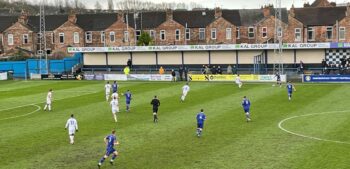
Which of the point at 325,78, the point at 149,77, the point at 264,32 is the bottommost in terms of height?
the point at 325,78

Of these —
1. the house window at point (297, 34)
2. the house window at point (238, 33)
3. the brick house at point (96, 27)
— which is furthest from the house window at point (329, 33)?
the brick house at point (96, 27)

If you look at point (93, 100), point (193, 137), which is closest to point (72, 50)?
point (93, 100)

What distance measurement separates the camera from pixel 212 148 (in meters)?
27.0

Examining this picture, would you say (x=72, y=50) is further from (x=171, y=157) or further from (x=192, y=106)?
(x=171, y=157)

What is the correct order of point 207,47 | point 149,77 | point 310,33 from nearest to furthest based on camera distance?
point 149,77 → point 207,47 → point 310,33

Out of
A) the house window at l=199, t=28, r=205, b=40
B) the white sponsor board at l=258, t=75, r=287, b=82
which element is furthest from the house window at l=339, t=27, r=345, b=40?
the white sponsor board at l=258, t=75, r=287, b=82

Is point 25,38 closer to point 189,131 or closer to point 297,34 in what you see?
point 297,34

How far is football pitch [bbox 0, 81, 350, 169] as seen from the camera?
24.6 m

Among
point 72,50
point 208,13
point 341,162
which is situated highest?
point 208,13

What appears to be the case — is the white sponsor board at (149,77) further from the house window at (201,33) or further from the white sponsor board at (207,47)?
the house window at (201,33)

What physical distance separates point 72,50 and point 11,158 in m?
53.3

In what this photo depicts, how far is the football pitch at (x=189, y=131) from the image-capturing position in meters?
24.6

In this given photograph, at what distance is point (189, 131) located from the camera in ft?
105

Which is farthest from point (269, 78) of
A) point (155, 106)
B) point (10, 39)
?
point (10, 39)
